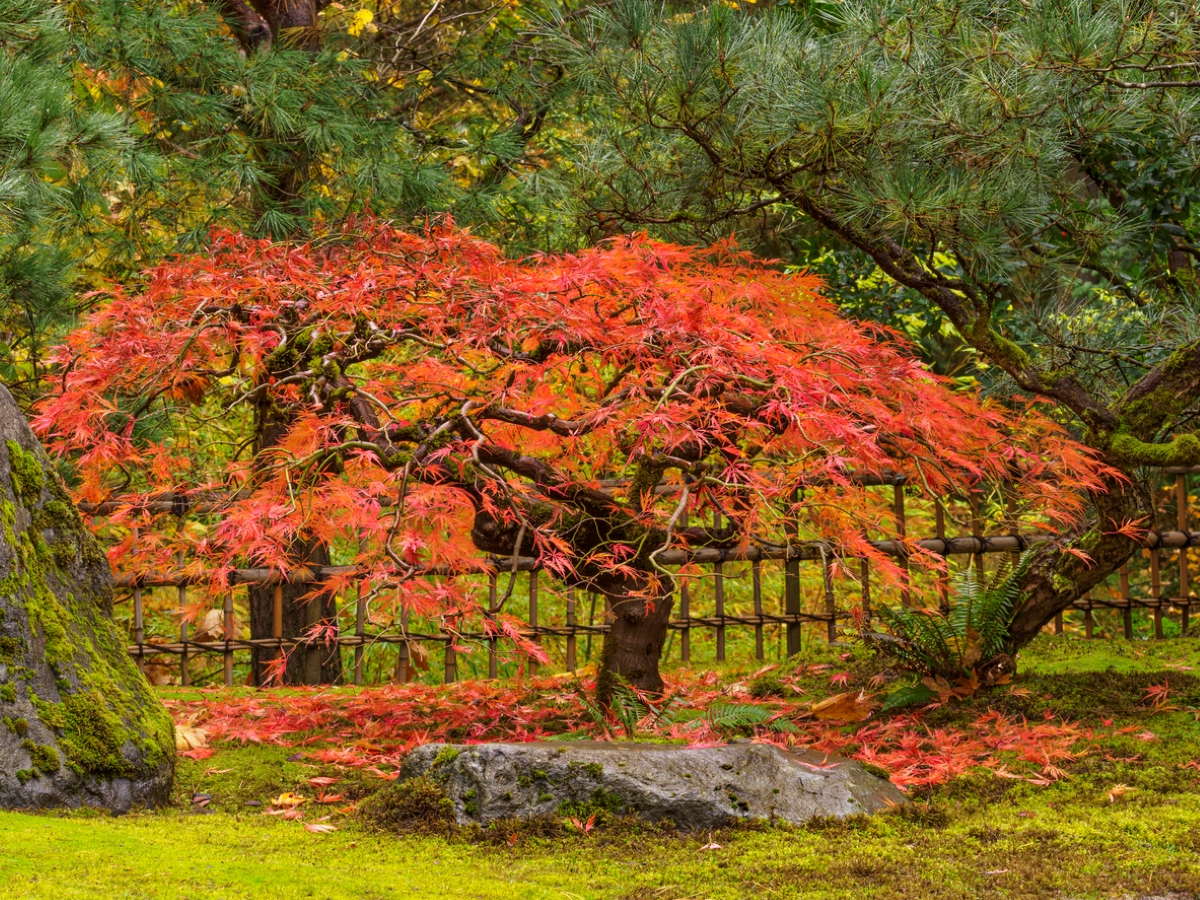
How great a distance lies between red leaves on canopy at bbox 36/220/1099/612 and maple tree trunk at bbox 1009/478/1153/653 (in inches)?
7.9

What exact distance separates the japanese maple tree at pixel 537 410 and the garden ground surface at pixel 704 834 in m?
0.50

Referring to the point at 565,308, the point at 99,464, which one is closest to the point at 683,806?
the point at 565,308

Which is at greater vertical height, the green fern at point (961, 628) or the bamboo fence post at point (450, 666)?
the green fern at point (961, 628)

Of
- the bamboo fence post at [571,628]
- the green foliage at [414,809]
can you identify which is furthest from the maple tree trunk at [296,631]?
the green foliage at [414,809]

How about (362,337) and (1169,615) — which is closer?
(362,337)

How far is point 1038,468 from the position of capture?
13.6 ft

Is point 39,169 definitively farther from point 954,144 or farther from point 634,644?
point 954,144

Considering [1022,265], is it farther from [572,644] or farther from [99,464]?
[99,464]

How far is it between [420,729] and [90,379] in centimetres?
168

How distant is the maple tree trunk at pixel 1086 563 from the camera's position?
14.0ft

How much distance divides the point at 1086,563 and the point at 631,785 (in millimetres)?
2275

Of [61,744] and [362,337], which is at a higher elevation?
[362,337]

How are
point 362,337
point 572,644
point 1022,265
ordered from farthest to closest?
point 572,644 < point 1022,265 < point 362,337

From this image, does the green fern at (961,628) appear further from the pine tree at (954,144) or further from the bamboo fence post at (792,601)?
the bamboo fence post at (792,601)
